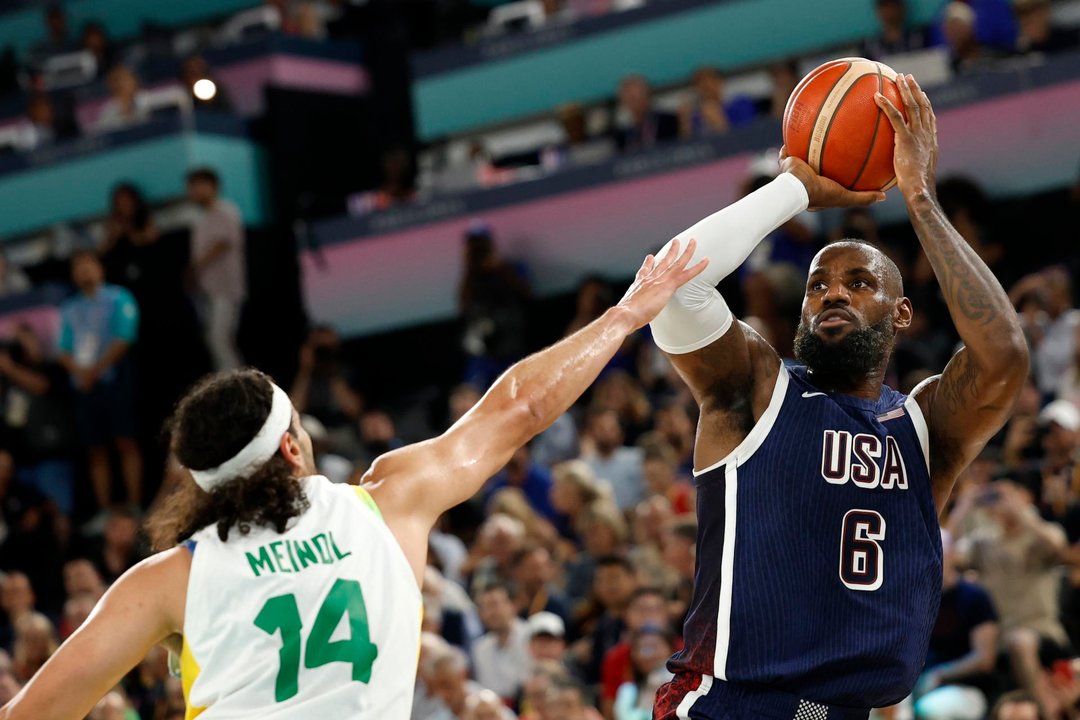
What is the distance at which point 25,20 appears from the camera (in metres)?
19.0

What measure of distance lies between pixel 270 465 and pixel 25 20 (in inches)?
658

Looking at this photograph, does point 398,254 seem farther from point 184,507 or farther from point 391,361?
point 184,507

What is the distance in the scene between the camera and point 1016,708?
7262 millimetres

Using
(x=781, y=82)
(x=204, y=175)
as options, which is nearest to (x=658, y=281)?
(x=781, y=82)

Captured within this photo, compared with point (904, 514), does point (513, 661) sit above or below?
below

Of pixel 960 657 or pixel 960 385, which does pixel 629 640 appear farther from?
pixel 960 385

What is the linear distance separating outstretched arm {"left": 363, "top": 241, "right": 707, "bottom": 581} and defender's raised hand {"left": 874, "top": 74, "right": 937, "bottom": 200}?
747 millimetres

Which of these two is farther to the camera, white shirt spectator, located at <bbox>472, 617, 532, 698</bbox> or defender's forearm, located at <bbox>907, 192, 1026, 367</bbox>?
white shirt spectator, located at <bbox>472, 617, 532, 698</bbox>

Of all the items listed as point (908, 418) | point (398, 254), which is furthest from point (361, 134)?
point (908, 418)

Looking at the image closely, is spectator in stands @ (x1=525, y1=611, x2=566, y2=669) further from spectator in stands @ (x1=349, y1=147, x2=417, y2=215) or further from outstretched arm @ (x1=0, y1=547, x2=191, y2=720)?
spectator in stands @ (x1=349, y1=147, x2=417, y2=215)

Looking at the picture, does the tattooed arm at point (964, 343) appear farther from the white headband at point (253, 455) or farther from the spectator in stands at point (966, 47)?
the spectator in stands at point (966, 47)

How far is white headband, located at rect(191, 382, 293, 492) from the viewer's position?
12.2 ft

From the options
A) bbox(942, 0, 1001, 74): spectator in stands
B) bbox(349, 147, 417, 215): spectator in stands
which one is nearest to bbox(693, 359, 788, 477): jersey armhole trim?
bbox(942, 0, 1001, 74): spectator in stands

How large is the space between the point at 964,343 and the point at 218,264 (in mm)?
10256
